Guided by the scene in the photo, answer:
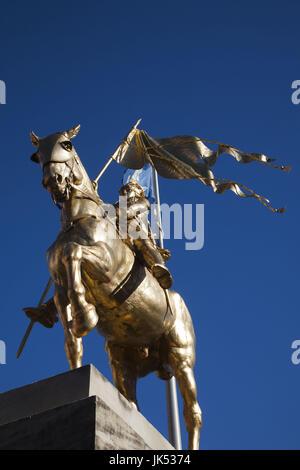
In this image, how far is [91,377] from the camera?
5898mm

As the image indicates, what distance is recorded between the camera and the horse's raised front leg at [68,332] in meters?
7.55

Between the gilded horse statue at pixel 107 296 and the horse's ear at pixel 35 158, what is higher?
the horse's ear at pixel 35 158

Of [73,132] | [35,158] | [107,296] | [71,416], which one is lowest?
[71,416]

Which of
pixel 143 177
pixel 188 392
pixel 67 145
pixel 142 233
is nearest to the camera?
pixel 67 145

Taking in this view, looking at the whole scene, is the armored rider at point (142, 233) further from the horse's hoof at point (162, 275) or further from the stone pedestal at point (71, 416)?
the stone pedestal at point (71, 416)

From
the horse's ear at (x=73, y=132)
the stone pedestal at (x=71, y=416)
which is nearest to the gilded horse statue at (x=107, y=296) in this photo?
the horse's ear at (x=73, y=132)

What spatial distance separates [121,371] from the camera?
8.89 meters

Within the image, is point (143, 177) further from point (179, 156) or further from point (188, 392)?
point (188, 392)

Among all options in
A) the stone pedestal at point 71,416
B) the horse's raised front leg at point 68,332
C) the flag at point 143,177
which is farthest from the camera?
the flag at point 143,177

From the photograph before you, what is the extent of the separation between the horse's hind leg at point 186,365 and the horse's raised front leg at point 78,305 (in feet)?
6.37

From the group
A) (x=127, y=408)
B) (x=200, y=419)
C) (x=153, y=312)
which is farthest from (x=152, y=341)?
(x=127, y=408)

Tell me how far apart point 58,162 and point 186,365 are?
9.99ft

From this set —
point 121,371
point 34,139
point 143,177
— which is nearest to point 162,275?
point 121,371
